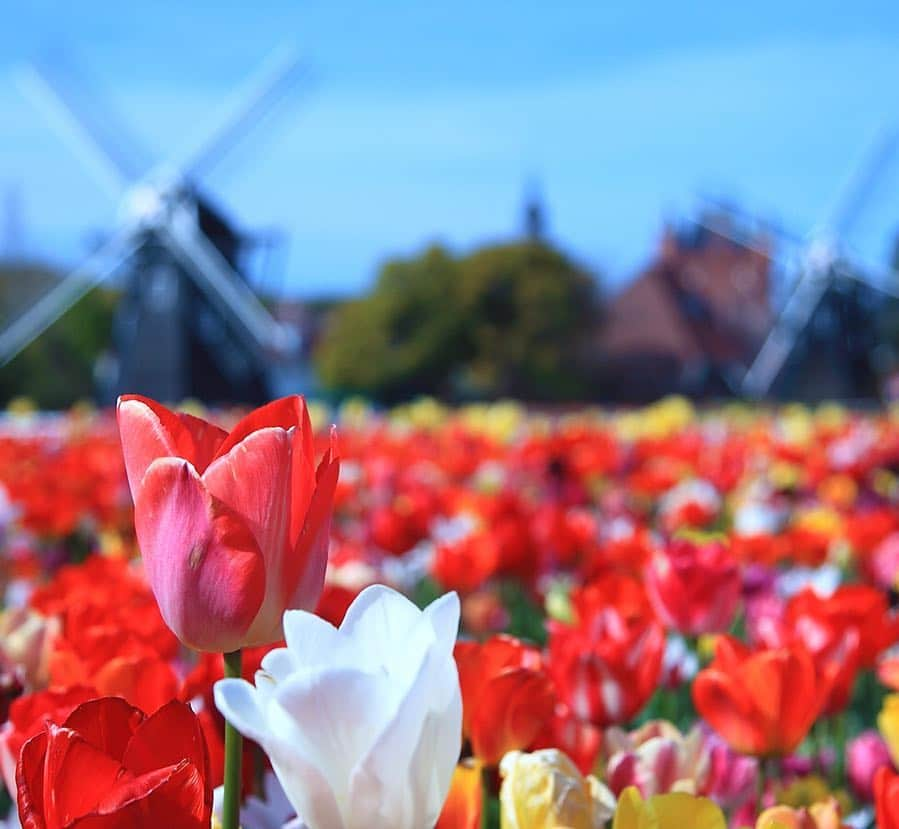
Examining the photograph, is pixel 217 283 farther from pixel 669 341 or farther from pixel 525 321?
pixel 669 341

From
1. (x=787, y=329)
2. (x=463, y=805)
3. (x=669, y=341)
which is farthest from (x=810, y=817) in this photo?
(x=669, y=341)

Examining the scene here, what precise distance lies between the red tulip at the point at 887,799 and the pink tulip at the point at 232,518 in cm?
40

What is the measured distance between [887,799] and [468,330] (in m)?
39.3

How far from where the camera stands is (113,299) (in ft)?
151

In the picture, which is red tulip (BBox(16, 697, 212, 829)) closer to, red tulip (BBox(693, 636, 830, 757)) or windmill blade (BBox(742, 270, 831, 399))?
red tulip (BBox(693, 636, 830, 757))

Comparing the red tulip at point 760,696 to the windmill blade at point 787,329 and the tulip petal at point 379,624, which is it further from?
the windmill blade at point 787,329

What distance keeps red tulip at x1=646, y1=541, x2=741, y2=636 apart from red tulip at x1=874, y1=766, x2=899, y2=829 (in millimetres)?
829

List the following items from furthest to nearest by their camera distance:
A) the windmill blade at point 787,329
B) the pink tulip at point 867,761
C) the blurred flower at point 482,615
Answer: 1. the windmill blade at point 787,329
2. the blurred flower at point 482,615
3. the pink tulip at point 867,761

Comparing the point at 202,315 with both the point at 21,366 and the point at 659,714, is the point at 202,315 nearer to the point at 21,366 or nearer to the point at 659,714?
the point at 21,366

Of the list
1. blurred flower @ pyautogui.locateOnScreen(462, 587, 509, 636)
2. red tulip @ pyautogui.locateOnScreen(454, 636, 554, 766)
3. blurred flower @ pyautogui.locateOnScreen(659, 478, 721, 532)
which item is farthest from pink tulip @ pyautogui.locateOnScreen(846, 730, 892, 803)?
blurred flower @ pyautogui.locateOnScreen(659, 478, 721, 532)

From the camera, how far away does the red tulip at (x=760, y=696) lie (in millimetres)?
1189

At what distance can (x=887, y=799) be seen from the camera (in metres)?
0.81

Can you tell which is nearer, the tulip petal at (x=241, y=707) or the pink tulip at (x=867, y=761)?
the tulip petal at (x=241, y=707)

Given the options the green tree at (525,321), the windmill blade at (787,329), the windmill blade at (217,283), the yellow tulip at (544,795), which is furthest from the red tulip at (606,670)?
the green tree at (525,321)
